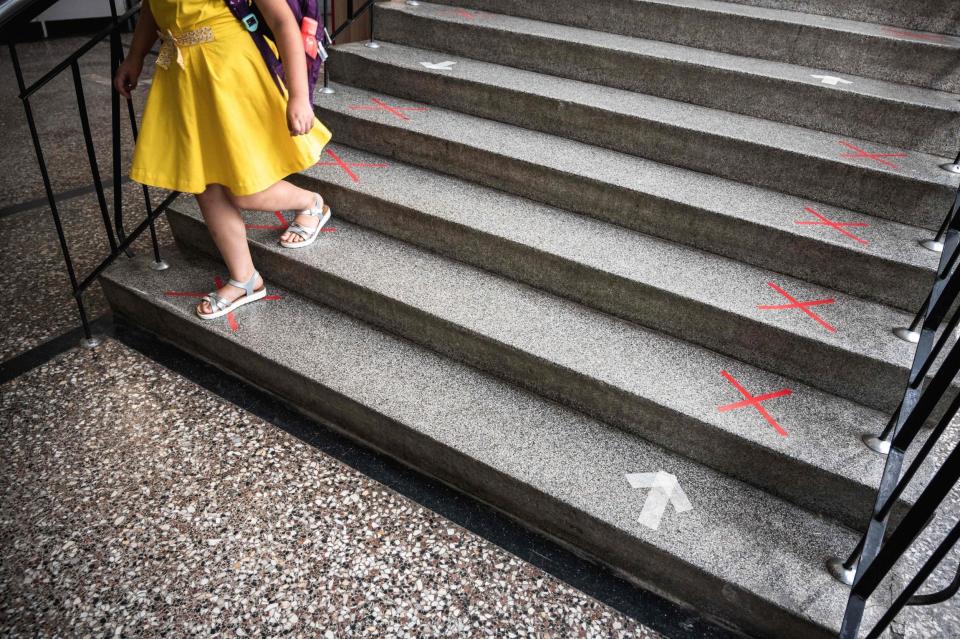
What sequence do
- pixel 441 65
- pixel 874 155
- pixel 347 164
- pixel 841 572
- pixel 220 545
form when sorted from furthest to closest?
pixel 441 65
pixel 347 164
pixel 874 155
pixel 220 545
pixel 841 572

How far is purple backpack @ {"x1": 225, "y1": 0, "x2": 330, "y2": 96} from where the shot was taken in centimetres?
181


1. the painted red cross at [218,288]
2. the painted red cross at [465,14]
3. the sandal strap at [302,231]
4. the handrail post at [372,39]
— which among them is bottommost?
the painted red cross at [218,288]

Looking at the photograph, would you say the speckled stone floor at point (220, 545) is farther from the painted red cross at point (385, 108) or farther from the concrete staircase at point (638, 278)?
the painted red cross at point (385, 108)

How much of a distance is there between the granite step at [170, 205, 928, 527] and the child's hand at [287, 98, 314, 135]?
0.60 m

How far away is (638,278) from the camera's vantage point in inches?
82.8

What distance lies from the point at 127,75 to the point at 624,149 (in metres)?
2.00

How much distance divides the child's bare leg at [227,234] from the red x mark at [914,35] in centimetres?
314

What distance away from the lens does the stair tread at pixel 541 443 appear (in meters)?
1.62

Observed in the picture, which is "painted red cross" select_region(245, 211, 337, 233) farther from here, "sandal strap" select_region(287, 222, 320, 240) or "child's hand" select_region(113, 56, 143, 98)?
"child's hand" select_region(113, 56, 143, 98)

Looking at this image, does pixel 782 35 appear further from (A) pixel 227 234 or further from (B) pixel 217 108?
(A) pixel 227 234

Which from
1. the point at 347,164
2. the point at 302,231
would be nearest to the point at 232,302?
the point at 302,231

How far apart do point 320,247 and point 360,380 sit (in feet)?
2.28

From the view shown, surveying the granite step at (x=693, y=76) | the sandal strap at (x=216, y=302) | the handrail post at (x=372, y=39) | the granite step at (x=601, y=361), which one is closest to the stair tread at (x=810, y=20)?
the granite step at (x=693, y=76)

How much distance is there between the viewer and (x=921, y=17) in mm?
2906
